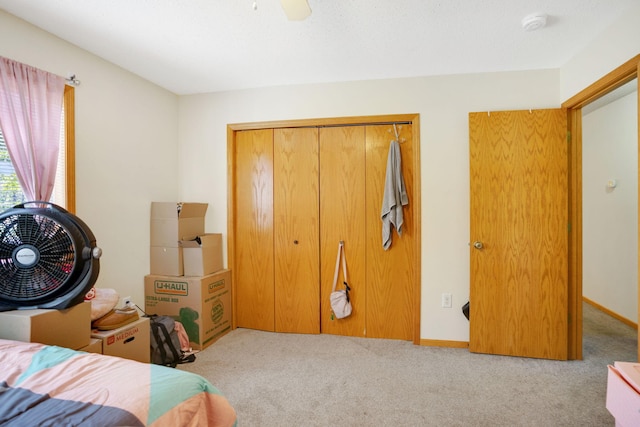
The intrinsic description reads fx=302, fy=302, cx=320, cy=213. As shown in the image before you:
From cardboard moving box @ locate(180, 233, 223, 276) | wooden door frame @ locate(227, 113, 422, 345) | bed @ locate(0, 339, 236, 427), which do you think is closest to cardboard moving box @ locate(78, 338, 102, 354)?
bed @ locate(0, 339, 236, 427)

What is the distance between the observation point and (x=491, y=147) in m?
2.34

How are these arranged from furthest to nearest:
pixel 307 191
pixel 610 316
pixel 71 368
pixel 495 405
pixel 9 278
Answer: pixel 610 316, pixel 307 191, pixel 495 405, pixel 9 278, pixel 71 368

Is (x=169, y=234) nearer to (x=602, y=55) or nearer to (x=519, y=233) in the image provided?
(x=519, y=233)

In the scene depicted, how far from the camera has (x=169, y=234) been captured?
2590 mm

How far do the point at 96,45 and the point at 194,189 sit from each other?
4.33 ft

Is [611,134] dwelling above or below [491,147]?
above

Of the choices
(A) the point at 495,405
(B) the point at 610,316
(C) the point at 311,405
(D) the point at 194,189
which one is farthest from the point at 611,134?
(D) the point at 194,189

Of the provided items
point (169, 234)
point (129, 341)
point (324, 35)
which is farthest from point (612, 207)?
point (129, 341)

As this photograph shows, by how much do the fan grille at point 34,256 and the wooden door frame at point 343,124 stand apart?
5.09 feet

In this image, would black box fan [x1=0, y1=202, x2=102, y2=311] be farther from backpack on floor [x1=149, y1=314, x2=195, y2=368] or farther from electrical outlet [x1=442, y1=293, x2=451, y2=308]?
electrical outlet [x1=442, y1=293, x2=451, y2=308]

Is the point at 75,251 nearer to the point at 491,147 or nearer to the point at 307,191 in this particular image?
the point at 307,191

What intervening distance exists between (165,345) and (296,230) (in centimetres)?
136

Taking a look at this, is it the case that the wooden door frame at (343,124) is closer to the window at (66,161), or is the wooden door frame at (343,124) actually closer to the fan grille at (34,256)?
the window at (66,161)

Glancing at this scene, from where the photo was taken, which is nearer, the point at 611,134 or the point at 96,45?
the point at 96,45
